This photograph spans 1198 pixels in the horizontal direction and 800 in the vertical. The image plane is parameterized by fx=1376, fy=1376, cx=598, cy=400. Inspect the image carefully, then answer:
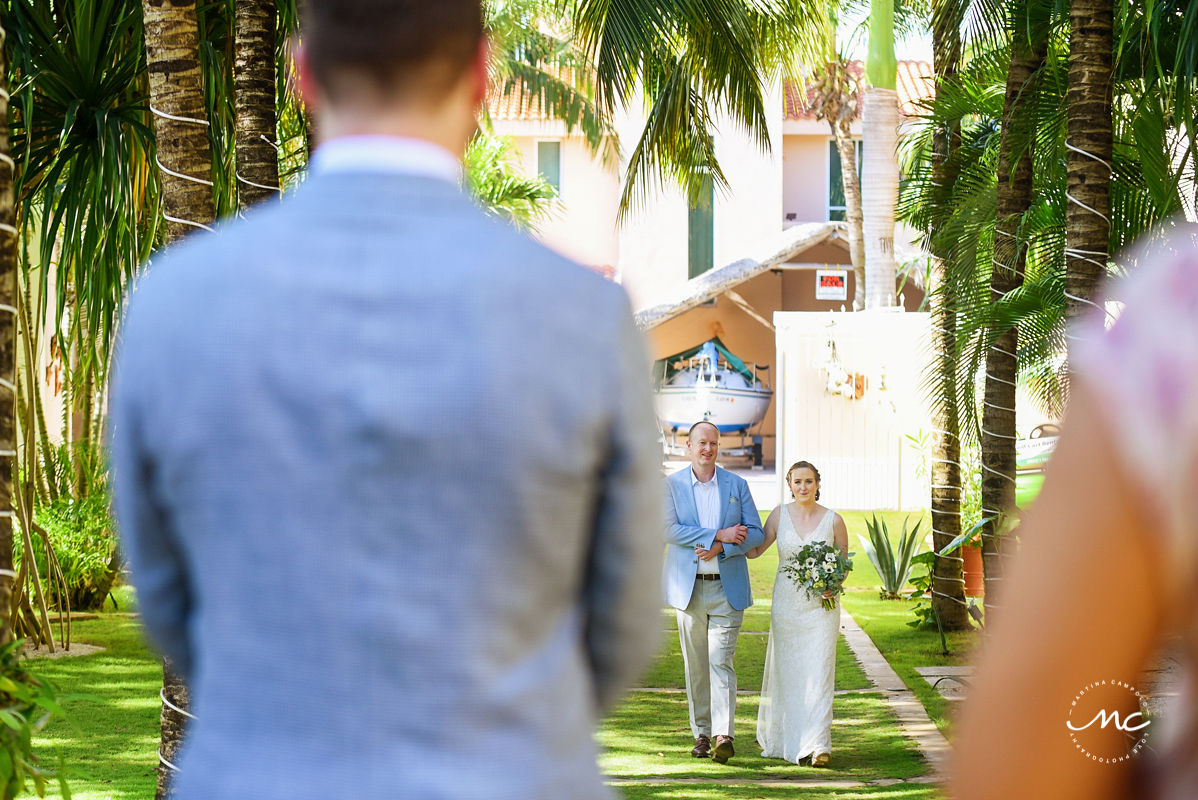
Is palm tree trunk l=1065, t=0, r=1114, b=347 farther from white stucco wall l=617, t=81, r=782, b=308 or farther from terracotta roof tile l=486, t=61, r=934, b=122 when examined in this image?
white stucco wall l=617, t=81, r=782, b=308

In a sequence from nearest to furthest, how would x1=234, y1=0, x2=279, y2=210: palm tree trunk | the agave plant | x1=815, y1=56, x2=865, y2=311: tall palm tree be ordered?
x1=234, y1=0, x2=279, y2=210: palm tree trunk < the agave plant < x1=815, y1=56, x2=865, y2=311: tall palm tree

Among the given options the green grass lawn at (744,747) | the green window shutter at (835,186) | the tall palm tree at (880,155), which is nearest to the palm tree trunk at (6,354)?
the green grass lawn at (744,747)

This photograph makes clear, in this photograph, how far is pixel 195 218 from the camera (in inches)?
199

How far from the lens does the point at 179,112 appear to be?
5.03 meters

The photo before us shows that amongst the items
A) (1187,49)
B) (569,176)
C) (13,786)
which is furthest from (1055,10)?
(569,176)

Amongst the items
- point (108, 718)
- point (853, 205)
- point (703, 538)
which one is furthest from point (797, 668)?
point (853, 205)

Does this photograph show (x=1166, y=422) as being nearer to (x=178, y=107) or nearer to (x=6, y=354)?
(x=6, y=354)

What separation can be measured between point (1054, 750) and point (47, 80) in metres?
6.46

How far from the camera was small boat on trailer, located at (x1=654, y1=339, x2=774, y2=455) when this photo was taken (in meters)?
31.8

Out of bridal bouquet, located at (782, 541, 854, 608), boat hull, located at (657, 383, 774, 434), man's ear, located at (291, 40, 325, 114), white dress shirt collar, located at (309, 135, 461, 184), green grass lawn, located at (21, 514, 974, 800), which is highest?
boat hull, located at (657, 383, 774, 434)

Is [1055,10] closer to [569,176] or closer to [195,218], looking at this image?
[195,218]

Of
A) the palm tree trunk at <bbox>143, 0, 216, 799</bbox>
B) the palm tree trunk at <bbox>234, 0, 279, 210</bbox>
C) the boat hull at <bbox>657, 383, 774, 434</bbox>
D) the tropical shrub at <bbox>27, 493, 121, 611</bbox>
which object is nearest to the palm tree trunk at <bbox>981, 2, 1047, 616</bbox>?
the palm tree trunk at <bbox>234, 0, 279, 210</bbox>

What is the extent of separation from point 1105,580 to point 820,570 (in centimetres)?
813

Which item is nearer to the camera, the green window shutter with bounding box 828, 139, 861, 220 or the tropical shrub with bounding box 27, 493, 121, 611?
the tropical shrub with bounding box 27, 493, 121, 611
